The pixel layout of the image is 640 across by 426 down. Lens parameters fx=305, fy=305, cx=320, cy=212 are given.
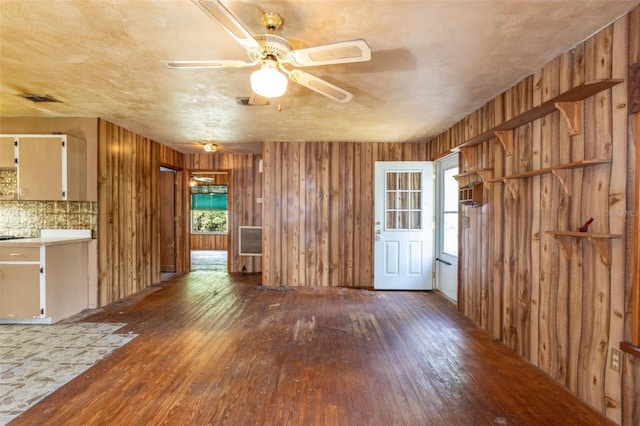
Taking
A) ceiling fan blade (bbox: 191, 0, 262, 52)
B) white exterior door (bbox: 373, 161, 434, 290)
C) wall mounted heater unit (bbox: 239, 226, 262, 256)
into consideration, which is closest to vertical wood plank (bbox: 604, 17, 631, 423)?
ceiling fan blade (bbox: 191, 0, 262, 52)

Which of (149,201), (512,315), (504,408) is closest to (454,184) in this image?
(512,315)

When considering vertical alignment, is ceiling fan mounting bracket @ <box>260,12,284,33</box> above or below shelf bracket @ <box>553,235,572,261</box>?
above

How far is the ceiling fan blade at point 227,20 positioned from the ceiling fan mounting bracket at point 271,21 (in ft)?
0.57

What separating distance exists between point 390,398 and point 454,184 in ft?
11.1

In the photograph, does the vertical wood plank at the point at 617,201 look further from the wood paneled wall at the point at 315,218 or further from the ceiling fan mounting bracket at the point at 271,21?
the wood paneled wall at the point at 315,218

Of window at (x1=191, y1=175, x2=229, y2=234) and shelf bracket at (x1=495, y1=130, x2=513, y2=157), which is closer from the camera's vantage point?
shelf bracket at (x1=495, y1=130, x2=513, y2=157)

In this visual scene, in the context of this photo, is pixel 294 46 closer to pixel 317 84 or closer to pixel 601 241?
pixel 317 84

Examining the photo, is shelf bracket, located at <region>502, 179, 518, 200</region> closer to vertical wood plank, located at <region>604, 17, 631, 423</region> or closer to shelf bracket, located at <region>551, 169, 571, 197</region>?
shelf bracket, located at <region>551, 169, 571, 197</region>

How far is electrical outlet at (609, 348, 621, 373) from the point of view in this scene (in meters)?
1.82

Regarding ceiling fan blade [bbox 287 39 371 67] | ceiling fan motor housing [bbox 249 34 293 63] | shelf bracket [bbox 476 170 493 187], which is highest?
ceiling fan motor housing [bbox 249 34 293 63]

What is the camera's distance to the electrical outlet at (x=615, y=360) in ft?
5.98

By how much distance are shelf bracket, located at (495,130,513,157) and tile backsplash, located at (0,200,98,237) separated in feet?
15.8

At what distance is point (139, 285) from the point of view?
4.89m

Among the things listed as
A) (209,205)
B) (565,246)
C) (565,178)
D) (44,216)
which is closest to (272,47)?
(565,178)
